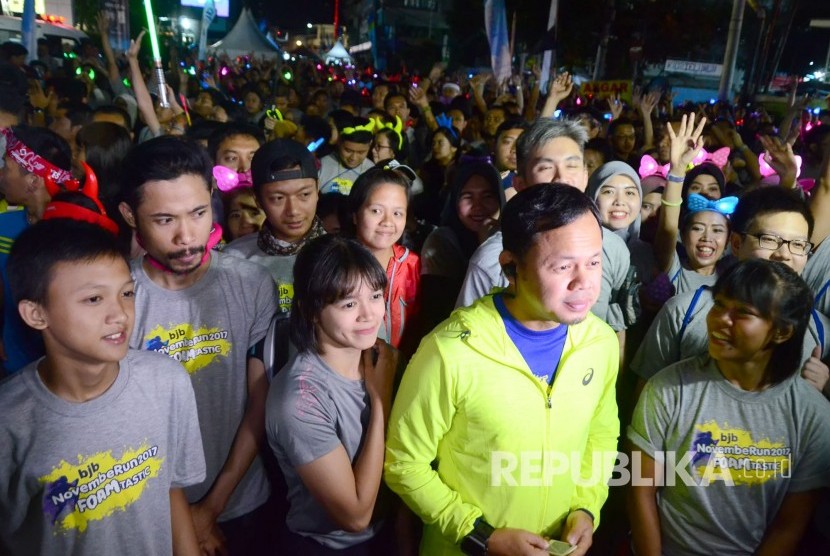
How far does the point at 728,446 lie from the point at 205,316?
2135mm

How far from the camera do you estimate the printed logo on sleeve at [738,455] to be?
2150 millimetres

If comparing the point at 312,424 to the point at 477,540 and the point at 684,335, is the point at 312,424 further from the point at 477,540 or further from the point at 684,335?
Result: the point at 684,335

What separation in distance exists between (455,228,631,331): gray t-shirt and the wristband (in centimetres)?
97

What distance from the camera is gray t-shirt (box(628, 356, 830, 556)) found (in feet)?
7.02

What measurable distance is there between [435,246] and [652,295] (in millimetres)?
1344

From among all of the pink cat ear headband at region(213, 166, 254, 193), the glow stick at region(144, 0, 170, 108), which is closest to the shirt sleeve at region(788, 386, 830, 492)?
the pink cat ear headband at region(213, 166, 254, 193)

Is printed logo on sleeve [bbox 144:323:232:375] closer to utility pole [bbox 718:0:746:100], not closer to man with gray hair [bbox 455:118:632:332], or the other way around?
man with gray hair [bbox 455:118:632:332]

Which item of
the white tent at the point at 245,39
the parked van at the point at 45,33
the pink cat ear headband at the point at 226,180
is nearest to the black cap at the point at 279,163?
the pink cat ear headband at the point at 226,180

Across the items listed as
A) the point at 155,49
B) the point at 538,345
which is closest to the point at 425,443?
the point at 538,345

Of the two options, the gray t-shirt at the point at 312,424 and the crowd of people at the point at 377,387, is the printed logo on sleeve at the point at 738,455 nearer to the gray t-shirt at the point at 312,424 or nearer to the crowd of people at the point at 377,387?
the crowd of people at the point at 377,387

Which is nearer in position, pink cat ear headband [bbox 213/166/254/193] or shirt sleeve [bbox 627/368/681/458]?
shirt sleeve [bbox 627/368/681/458]

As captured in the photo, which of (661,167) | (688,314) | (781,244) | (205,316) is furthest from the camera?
(661,167)

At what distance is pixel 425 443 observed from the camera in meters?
1.97

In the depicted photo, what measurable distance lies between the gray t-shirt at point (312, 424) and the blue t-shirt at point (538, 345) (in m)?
0.61
